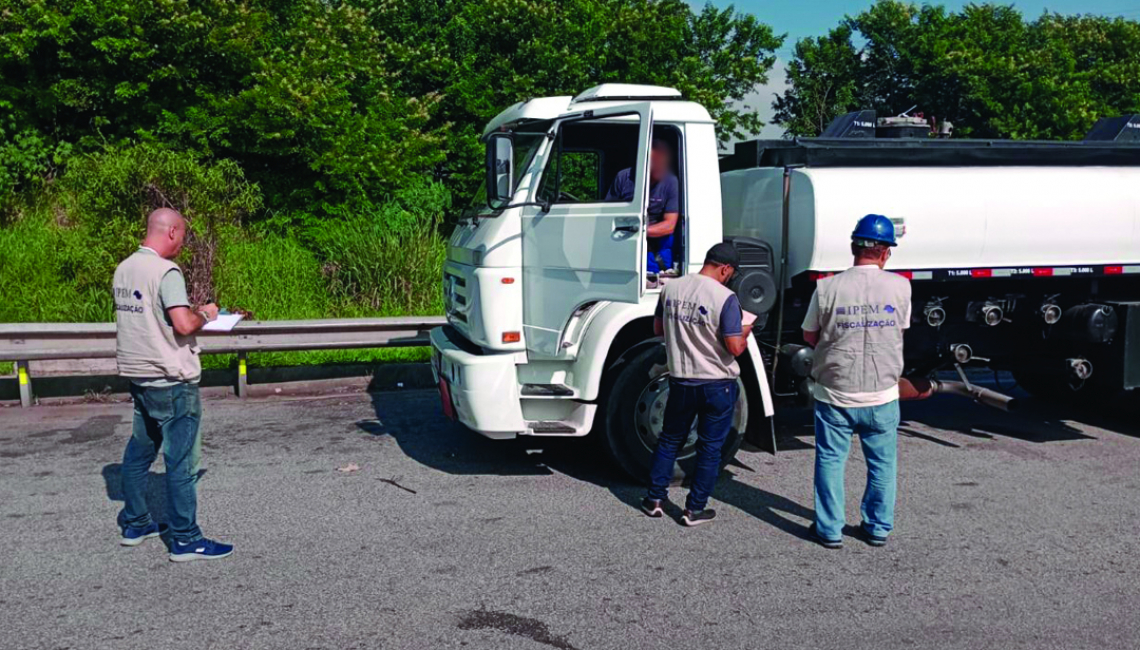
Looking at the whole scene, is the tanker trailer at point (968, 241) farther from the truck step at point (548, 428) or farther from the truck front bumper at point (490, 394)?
the truck front bumper at point (490, 394)

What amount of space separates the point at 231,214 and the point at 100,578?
9.02m

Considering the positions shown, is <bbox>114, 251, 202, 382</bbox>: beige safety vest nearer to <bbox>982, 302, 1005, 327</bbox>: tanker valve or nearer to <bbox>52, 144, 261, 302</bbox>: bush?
<bbox>982, 302, 1005, 327</bbox>: tanker valve

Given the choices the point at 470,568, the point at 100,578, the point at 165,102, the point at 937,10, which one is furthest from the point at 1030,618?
the point at 937,10

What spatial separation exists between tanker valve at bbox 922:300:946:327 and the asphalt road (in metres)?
1.04

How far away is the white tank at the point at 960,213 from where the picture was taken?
Result: 6625 mm

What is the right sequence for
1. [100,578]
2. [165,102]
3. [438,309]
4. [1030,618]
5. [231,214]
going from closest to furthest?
[1030,618] < [100,578] < [438,309] < [231,214] < [165,102]

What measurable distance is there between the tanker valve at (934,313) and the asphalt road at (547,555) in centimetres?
104

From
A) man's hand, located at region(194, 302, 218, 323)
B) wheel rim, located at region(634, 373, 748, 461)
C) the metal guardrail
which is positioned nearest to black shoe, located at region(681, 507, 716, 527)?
wheel rim, located at region(634, 373, 748, 461)

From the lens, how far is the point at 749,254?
6.74m

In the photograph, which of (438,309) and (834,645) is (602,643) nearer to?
(834,645)

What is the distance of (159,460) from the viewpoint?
23.5ft

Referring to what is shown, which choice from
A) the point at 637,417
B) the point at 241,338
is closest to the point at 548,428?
the point at 637,417

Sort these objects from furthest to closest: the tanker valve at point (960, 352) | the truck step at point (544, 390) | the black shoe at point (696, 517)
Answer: the tanker valve at point (960, 352), the truck step at point (544, 390), the black shoe at point (696, 517)

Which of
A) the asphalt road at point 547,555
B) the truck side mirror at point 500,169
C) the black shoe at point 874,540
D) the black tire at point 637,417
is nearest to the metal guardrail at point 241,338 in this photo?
the asphalt road at point 547,555
